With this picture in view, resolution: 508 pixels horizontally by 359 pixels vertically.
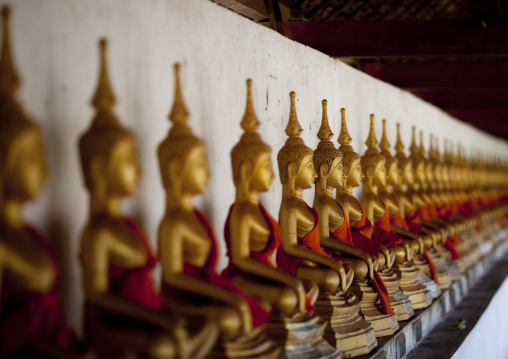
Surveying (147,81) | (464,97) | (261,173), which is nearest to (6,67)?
(147,81)

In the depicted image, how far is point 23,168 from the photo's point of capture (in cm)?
150

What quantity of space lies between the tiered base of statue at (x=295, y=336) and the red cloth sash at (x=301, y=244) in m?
0.32

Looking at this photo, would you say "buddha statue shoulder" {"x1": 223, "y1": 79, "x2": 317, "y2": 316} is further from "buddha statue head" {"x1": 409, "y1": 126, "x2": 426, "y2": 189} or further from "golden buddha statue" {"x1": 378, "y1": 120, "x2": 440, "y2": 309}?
"buddha statue head" {"x1": 409, "y1": 126, "x2": 426, "y2": 189}

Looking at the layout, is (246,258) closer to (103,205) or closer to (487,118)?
(103,205)

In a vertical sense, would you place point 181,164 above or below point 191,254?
above

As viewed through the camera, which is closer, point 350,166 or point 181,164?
point 181,164

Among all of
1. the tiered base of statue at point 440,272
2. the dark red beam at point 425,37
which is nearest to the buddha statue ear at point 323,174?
the dark red beam at point 425,37

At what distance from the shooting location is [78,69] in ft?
6.18

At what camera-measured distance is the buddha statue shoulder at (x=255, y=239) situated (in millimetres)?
2141

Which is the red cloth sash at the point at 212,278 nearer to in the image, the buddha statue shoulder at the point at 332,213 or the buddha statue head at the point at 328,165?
the buddha statue shoulder at the point at 332,213

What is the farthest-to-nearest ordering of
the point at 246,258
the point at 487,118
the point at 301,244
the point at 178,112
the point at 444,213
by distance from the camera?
the point at 487,118 < the point at 444,213 < the point at 301,244 < the point at 246,258 < the point at 178,112

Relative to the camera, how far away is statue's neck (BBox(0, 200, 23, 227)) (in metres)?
1.51

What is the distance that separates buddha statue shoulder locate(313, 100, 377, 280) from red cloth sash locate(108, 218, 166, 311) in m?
1.19

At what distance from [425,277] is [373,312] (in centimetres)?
106
